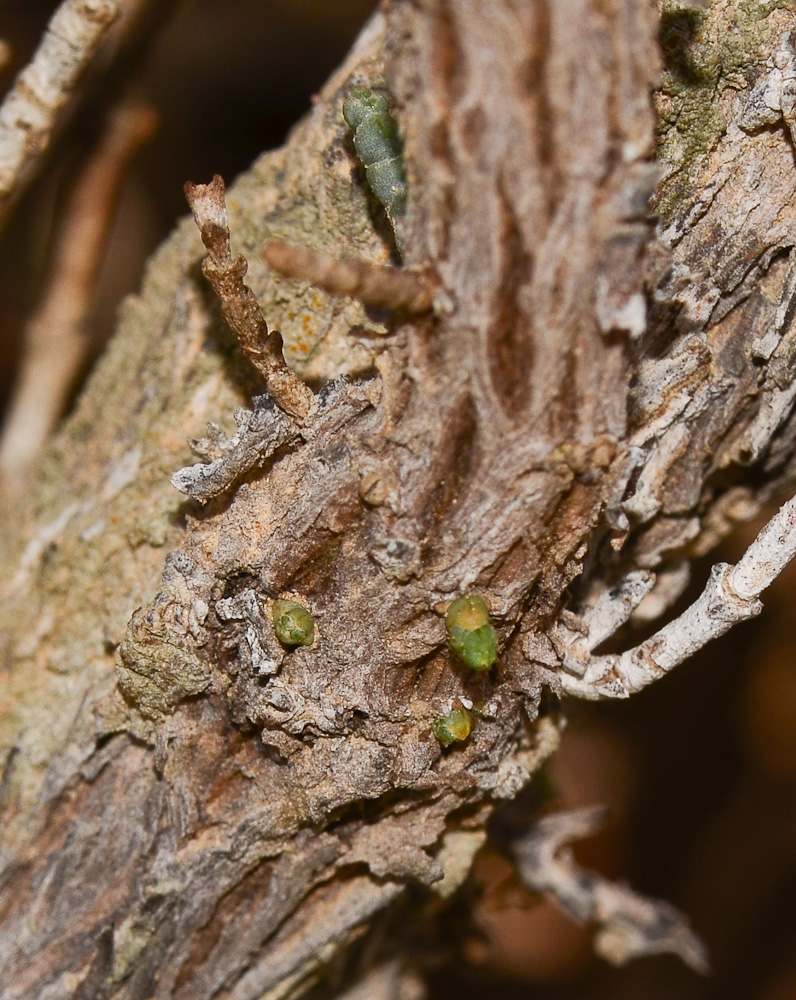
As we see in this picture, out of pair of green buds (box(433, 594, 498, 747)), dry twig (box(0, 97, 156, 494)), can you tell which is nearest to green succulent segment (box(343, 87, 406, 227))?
pair of green buds (box(433, 594, 498, 747))

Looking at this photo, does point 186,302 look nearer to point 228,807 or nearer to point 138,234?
point 228,807

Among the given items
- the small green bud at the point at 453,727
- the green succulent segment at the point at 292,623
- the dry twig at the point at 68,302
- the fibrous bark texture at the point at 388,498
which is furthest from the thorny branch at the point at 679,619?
the dry twig at the point at 68,302

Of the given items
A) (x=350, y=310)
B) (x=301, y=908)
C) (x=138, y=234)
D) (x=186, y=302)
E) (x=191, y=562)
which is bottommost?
(x=301, y=908)

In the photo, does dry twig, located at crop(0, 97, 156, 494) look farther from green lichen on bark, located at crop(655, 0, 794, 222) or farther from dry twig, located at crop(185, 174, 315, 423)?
green lichen on bark, located at crop(655, 0, 794, 222)

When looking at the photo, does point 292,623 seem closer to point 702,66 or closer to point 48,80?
point 702,66

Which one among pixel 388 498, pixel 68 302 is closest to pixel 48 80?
pixel 68 302

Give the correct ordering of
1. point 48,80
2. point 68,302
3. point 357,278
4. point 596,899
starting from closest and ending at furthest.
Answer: point 357,278
point 48,80
point 596,899
point 68,302

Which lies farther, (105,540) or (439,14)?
(105,540)

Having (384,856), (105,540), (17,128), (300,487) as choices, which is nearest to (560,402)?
(300,487)
